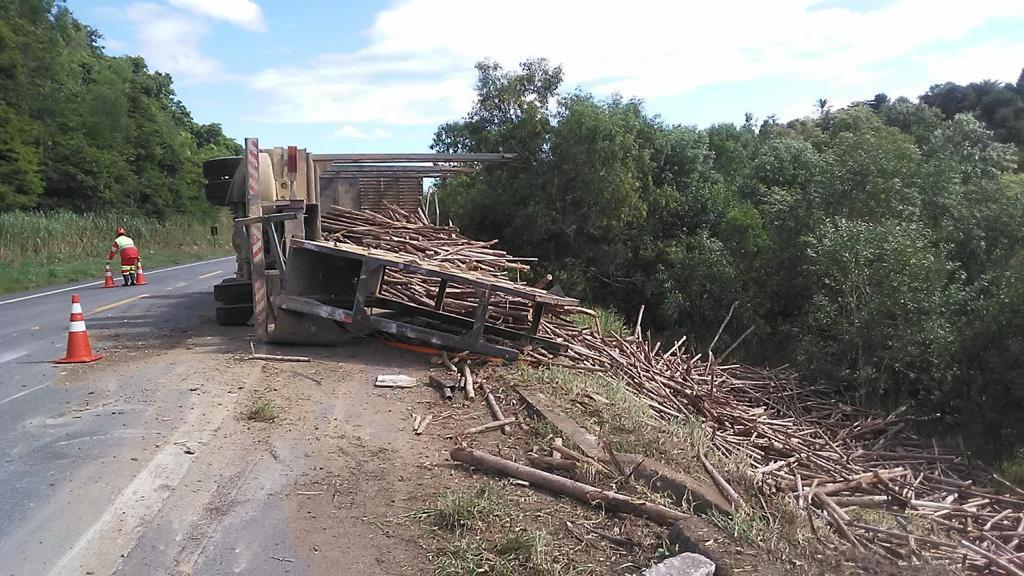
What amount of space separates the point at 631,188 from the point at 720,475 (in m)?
13.0

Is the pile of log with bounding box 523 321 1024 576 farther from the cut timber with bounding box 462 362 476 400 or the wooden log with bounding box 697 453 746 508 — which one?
the cut timber with bounding box 462 362 476 400

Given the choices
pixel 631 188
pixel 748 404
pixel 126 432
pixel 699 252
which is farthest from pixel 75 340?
pixel 699 252

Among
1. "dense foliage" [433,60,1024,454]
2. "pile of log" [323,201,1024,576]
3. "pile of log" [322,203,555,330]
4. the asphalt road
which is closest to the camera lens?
the asphalt road

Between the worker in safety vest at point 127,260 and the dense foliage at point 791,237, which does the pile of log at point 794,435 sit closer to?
the dense foliage at point 791,237

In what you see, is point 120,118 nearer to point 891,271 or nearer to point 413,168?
point 413,168

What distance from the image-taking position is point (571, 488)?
510 cm

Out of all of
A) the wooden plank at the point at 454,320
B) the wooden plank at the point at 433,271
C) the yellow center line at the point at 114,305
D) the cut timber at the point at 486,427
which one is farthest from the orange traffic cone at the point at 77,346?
the cut timber at the point at 486,427

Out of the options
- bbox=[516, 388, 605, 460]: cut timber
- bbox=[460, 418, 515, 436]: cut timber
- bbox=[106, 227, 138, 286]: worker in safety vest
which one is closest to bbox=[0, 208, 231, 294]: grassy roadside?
bbox=[106, 227, 138, 286]: worker in safety vest

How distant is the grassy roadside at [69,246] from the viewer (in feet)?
76.0

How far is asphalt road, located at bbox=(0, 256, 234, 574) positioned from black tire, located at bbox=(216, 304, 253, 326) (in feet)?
2.19

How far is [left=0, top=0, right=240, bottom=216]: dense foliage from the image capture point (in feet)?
115

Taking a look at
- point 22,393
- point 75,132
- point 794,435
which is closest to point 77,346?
point 22,393

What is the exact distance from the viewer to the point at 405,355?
9367mm

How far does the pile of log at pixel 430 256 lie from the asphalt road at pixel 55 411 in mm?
2782
